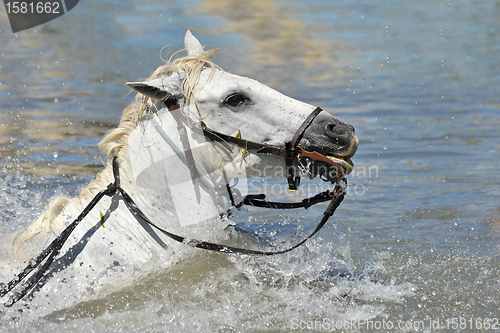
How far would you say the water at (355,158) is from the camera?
327 cm

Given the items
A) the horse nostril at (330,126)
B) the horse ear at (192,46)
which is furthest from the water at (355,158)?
the horse nostril at (330,126)

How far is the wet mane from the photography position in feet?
10.3

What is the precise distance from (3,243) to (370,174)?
5.06 meters

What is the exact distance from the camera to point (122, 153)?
3152 millimetres

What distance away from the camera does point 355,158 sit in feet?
25.2

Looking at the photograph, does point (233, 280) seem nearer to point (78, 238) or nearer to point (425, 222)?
point (78, 238)

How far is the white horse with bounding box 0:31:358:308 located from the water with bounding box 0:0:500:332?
0.22 meters

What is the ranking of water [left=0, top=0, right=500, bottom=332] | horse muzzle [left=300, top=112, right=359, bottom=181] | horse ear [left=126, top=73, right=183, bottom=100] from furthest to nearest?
water [left=0, top=0, right=500, bottom=332] < horse muzzle [left=300, top=112, right=359, bottom=181] < horse ear [left=126, top=73, right=183, bottom=100]

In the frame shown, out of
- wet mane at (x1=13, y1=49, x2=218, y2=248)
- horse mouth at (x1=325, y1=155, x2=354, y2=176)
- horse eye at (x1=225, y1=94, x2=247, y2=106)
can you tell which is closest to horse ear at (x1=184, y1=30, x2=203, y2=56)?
wet mane at (x1=13, y1=49, x2=218, y2=248)

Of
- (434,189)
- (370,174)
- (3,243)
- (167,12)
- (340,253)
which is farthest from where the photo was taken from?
(167,12)

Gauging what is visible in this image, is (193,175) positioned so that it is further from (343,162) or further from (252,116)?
(343,162)

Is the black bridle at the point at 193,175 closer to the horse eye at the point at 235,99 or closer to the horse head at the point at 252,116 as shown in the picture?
the horse head at the point at 252,116

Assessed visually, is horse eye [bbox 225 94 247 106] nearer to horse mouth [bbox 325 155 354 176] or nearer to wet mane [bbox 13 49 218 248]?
wet mane [bbox 13 49 218 248]

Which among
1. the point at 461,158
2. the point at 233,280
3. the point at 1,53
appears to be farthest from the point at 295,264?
the point at 1,53
